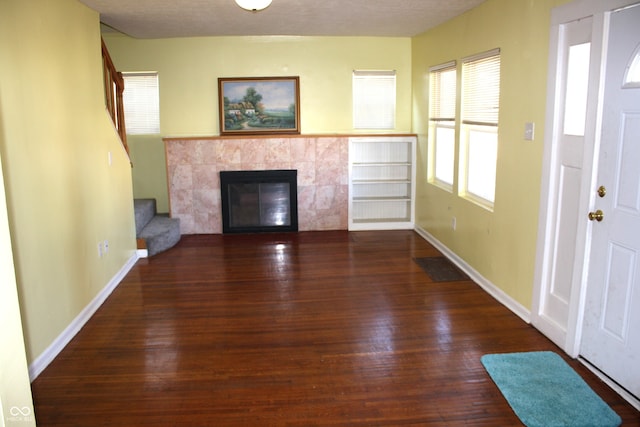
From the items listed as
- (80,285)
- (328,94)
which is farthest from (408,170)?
(80,285)

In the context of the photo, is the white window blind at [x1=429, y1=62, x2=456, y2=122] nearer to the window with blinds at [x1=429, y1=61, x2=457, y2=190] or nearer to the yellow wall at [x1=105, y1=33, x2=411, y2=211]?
the window with blinds at [x1=429, y1=61, x2=457, y2=190]

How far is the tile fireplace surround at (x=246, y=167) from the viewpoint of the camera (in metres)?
6.62

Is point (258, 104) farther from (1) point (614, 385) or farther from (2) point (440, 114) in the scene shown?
(1) point (614, 385)

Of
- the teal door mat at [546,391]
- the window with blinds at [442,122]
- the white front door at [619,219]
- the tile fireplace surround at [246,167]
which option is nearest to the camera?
the teal door mat at [546,391]

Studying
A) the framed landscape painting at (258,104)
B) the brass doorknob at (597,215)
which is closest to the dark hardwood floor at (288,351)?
the brass doorknob at (597,215)

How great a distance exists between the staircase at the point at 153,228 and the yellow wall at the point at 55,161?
870 millimetres

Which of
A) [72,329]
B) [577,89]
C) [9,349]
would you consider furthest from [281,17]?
[9,349]

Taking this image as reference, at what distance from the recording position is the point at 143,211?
20.6 feet

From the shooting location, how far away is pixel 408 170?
700cm

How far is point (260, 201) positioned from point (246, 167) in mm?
486

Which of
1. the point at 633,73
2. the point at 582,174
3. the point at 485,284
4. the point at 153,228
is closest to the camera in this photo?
the point at 633,73

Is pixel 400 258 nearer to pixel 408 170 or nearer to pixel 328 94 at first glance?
pixel 408 170

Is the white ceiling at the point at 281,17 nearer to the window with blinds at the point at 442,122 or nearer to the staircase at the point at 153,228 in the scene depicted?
the window with blinds at the point at 442,122

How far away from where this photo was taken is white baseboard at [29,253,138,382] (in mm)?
3166
